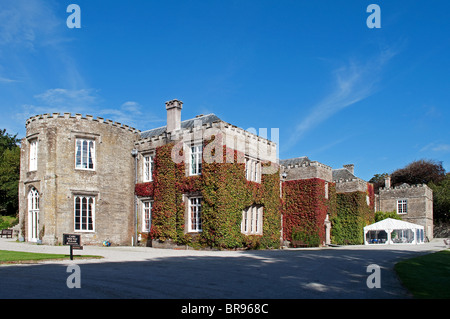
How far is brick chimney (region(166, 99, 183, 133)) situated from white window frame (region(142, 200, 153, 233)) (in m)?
4.95

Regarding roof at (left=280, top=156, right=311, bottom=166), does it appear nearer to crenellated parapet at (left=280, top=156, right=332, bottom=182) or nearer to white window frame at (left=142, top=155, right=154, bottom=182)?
crenellated parapet at (left=280, top=156, right=332, bottom=182)

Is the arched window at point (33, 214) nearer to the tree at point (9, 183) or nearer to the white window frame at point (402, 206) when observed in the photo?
the tree at point (9, 183)

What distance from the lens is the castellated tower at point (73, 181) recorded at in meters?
24.6

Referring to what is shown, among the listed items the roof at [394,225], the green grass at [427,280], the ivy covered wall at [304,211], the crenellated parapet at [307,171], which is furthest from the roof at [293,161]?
the green grass at [427,280]

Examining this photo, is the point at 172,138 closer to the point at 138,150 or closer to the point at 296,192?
the point at 138,150

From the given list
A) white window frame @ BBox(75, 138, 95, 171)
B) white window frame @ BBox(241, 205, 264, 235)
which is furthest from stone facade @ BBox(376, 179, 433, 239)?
white window frame @ BBox(75, 138, 95, 171)

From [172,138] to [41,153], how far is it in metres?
7.72

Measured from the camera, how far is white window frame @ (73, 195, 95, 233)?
2527 centimetres

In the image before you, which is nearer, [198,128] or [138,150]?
[198,128]

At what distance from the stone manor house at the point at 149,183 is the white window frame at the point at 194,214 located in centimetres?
6

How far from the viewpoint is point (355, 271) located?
12930 mm

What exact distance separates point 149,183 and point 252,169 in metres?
6.66

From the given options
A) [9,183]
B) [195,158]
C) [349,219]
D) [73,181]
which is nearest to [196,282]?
[195,158]
